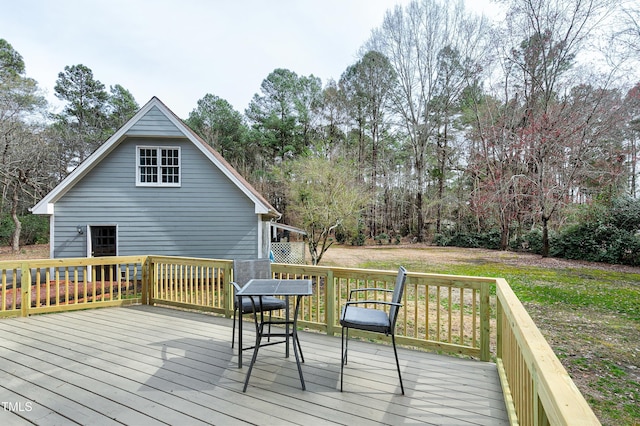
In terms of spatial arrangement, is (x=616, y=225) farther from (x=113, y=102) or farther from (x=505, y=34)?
(x=113, y=102)

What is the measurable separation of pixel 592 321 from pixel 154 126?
411 inches

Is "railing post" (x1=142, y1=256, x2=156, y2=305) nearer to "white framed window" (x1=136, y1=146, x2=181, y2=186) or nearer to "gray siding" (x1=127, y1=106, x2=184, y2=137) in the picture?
"white framed window" (x1=136, y1=146, x2=181, y2=186)

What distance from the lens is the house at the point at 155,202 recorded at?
8141 mm

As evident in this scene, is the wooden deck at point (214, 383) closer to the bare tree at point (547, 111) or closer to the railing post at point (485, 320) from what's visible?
the railing post at point (485, 320)

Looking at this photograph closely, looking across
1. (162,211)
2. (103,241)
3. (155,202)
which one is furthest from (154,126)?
(103,241)

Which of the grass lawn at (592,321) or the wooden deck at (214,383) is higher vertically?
the wooden deck at (214,383)

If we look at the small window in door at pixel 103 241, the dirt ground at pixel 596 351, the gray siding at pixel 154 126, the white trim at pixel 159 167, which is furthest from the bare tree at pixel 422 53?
the small window in door at pixel 103 241

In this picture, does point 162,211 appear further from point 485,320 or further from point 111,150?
point 485,320

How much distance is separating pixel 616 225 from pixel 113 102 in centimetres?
3049

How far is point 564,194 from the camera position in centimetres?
1242

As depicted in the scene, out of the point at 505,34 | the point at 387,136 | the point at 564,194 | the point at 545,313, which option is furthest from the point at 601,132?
the point at 387,136

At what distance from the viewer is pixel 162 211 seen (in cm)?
847

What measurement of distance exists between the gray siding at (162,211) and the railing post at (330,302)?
514 cm

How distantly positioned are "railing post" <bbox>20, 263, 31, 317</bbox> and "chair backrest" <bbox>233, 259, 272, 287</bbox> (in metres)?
3.41
